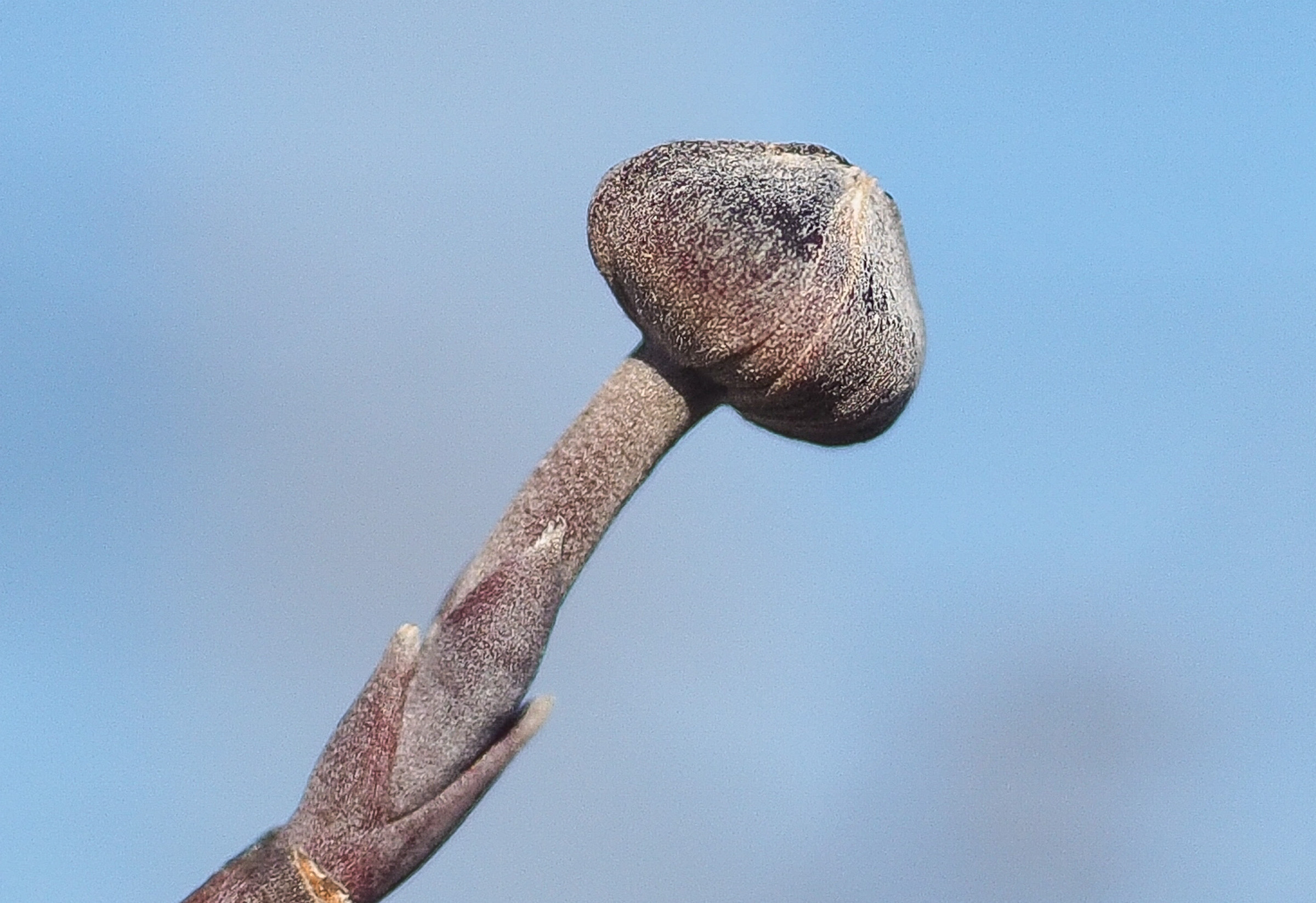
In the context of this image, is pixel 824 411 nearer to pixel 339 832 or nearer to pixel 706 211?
pixel 706 211

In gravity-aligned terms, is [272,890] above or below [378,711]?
below

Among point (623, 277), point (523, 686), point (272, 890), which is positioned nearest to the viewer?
point (272, 890)

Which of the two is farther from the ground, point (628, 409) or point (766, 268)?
point (766, 268)

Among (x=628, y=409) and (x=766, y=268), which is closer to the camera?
(x=766, y=268)

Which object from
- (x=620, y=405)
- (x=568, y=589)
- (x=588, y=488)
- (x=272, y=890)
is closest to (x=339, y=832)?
(x=272, y=890)

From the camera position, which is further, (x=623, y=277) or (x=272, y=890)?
(x=623, y=277)

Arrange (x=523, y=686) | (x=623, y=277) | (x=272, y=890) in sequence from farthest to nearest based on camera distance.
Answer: (x=623, y=277), (x=523, y=686), (x=272, y=890)

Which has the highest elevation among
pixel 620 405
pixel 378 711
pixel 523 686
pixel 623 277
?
pixel 623 277
